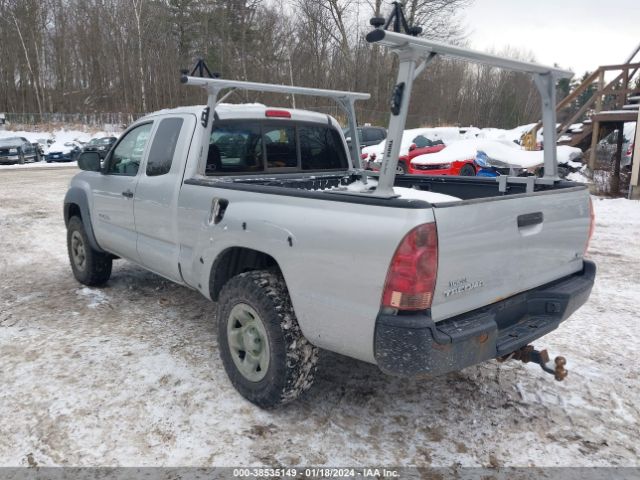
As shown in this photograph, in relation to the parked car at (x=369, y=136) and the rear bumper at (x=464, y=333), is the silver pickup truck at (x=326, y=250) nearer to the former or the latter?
the rear bumper at (x=464, y=333)

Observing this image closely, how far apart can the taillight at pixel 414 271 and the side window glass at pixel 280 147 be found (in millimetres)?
2319

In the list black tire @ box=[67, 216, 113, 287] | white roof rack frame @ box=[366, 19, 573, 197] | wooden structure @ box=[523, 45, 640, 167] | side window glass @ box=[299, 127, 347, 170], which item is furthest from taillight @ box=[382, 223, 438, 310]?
wooden structure @ box=[523, 45, 640, 167]

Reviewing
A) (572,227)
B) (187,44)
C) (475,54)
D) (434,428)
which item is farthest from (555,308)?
(187,44)

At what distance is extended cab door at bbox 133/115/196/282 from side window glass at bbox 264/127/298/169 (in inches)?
27.3

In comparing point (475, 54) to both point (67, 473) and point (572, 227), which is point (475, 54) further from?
point (67, 473)

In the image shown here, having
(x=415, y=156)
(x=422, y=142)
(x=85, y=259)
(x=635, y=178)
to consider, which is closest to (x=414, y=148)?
(x=422, y=142)

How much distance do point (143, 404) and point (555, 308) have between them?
2.61 metres

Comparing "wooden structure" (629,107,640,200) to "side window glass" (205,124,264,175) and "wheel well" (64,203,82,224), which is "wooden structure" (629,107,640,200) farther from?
"wheel well" (64,203,82,224)

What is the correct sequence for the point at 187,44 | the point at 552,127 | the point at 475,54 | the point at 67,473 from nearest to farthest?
the point at 67,473
the point at 475,54
the point at 552,127
the point at 187,44

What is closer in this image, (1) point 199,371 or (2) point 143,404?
(2) point 143,404

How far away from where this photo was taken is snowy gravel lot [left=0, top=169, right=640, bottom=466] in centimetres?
283

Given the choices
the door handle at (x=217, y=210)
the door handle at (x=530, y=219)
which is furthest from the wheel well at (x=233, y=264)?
the door handle at (x=530, y=219)

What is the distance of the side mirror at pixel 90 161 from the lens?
512 cm

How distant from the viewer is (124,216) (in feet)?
15.5
